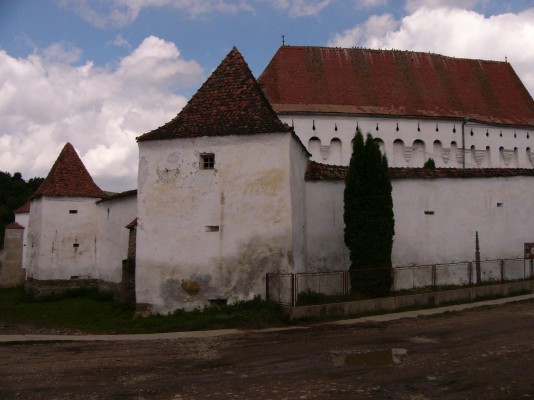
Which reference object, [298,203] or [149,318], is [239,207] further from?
[149,318]

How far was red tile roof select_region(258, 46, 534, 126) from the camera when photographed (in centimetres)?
2930

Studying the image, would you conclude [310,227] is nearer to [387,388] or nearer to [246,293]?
[246,293]

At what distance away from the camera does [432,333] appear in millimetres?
10789

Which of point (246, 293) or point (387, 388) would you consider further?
point (246, 293)

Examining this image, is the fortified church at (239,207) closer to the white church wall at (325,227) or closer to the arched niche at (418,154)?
the white church wall at (325,227)

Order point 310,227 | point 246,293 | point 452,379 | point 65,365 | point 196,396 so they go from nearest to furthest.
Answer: point 196,396 → point 452,379 → point 65,365 → point 246,293 → point 310,227

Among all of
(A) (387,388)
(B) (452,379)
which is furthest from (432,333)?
(A) (387,388)

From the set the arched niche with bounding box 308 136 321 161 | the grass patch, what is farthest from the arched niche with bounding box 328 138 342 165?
the grass patch

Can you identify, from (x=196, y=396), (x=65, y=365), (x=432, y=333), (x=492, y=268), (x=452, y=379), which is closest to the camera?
(x=196, y=396)

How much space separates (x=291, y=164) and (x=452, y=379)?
8.33 m

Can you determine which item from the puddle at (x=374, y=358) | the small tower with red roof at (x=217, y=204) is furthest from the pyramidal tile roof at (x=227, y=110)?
the puddle at (x=374, y=358)

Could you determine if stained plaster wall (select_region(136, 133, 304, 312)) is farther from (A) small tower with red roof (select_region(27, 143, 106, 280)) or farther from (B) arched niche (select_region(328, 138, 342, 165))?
(B) arched niche (select_region(328, 138, 342, 165))

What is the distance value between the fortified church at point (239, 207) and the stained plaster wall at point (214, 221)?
30 millimetres

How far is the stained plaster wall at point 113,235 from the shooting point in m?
20.6
